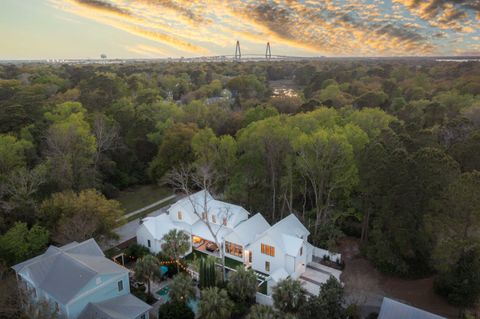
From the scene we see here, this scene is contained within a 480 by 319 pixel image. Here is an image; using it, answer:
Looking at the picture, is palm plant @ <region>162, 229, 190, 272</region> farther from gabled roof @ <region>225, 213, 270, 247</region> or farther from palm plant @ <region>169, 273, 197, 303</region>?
palm plant @ <region>169, 273, 197, 303</region>

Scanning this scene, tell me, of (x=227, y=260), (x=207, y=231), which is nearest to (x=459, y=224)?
(x=227, y=260)

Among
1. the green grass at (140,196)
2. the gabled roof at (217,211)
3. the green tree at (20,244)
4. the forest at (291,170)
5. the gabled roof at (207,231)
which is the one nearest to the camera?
the forest at (291,170)

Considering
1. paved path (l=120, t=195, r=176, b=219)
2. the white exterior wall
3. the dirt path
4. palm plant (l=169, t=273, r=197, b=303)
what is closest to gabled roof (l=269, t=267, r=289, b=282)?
the white exterior wall

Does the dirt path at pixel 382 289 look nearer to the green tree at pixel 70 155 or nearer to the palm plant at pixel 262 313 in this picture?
the palm plant at pixel 262 313

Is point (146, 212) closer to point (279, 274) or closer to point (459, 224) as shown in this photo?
point (279, 274)

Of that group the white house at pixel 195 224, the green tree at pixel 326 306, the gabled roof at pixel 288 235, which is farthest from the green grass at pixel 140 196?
the green tree at pixel 326 306

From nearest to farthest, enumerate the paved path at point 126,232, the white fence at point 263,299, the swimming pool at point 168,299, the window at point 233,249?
the swimming pool at point 168,299 < the white fence at point 263,299 < the window at point 233,249 < the paved path at point 126,232
